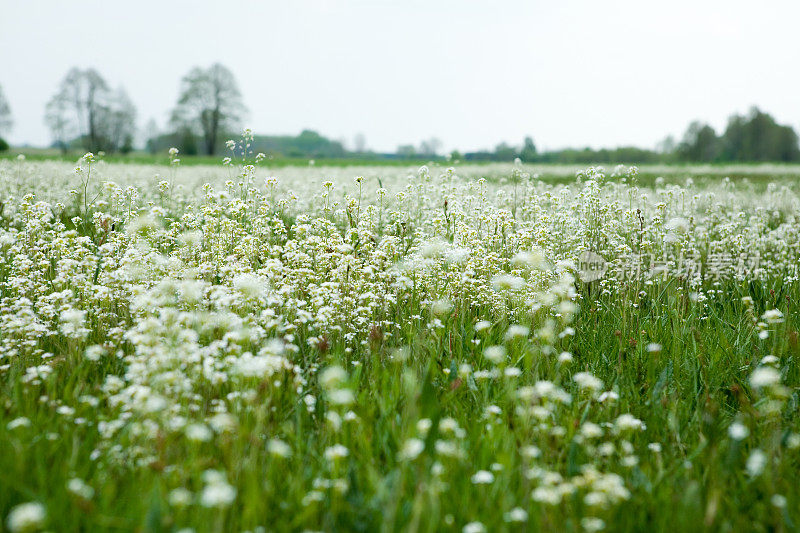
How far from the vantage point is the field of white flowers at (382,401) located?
254 cm

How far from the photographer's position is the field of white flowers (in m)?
2.54

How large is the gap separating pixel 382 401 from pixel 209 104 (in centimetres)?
8066

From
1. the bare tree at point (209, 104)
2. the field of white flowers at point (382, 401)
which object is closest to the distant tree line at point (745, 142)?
the bare tree at point (209, 104)

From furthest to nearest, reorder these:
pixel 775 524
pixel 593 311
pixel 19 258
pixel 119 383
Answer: pixel 593 311 < pixel 19 258 < pixel 119 383 < pixel 775 524

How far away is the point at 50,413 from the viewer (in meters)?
3.32

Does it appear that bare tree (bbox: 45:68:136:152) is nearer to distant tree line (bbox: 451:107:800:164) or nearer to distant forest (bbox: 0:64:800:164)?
distant forest (bbox: 0:64:800:164)

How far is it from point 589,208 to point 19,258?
6.28m

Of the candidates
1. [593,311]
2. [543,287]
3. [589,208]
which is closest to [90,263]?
[543,287]

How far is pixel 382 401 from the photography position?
3.46 meters

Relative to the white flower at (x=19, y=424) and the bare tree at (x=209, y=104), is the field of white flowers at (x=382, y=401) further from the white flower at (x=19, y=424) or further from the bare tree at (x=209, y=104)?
the bare tree at (x=209, y=104)

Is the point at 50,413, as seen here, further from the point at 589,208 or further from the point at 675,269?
the point at 675,269

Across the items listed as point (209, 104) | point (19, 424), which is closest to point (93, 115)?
point (209, 104)

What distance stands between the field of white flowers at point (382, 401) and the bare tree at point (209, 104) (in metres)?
74.4

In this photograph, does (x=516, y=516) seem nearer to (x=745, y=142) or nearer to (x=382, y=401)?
(x=382, y=401)
